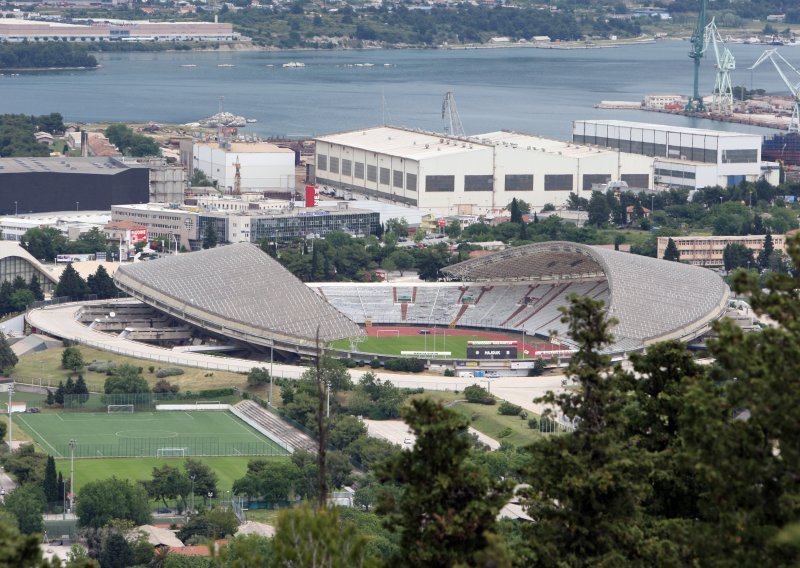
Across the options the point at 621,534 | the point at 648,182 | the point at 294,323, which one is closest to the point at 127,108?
the point at 648,182

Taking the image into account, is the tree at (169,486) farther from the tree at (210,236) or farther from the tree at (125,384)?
the tree at (210,236)

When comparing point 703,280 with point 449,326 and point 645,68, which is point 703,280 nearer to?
point 449,326

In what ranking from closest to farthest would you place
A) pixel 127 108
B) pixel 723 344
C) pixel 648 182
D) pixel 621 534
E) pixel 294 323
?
pixel 723 344
pixel 621 534
pixel 294 323
pixel 648 182
pixel 127 108

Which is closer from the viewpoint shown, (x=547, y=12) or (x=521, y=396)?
(x=521, y=396)

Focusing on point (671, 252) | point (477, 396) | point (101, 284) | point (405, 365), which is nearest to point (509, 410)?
point (477, 396)

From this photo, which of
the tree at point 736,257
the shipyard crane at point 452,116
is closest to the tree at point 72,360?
the tree at point 736,257

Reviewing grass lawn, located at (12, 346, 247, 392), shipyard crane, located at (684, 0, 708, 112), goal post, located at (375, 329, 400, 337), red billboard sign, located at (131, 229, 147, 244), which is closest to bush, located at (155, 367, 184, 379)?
grass lawn, located at (12, 346, 247, 392)
